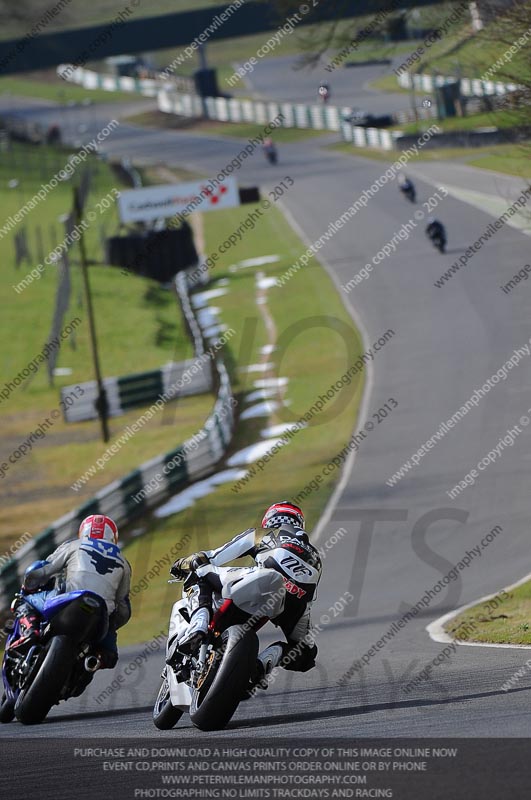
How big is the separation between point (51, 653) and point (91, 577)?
2.04ft

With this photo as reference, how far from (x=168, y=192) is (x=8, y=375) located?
12.7 metres

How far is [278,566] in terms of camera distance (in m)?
8.33

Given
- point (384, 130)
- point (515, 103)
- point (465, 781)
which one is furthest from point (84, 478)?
point (384, 130)

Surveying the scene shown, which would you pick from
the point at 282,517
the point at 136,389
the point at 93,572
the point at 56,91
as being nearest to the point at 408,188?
the point at 136,389

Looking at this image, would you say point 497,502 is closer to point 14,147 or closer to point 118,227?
point 118,227

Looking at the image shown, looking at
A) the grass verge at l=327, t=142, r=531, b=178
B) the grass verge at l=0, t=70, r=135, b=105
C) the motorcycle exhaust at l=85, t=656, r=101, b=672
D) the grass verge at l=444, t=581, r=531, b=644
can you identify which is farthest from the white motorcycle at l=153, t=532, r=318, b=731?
the grass verge at l=0, t=70, r=135, b=105

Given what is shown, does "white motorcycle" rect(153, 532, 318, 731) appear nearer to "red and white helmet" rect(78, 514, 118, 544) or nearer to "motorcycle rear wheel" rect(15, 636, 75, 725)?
"motorcycle rear wheel" rect(15, 636, 75, 725)

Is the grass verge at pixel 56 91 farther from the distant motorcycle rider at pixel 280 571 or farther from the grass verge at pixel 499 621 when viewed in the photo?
the distant motorcycle rider at pixel 280 571

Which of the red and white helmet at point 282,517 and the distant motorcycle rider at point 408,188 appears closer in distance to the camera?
the red and white helmet at point 282,517

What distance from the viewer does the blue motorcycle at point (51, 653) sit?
8531 mm

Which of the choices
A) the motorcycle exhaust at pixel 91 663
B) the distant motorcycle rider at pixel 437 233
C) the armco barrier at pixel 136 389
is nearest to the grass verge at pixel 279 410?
the armco barrier at pixel 136 389

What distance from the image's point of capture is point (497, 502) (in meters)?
19.4

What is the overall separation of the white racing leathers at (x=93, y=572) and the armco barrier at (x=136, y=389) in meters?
20.5

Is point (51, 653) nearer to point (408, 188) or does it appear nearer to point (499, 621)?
point (499, 621)
